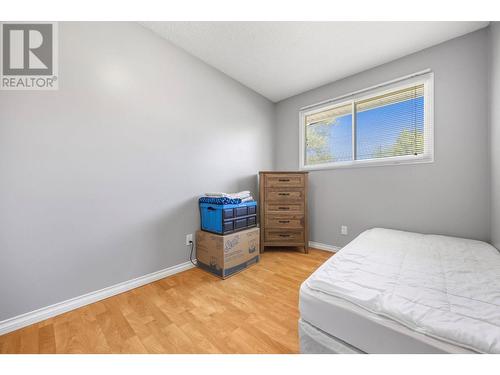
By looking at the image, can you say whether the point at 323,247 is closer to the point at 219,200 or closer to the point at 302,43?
the point at 219,200

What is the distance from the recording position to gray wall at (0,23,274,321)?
3.85 feet

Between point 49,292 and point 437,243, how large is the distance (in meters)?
3.00

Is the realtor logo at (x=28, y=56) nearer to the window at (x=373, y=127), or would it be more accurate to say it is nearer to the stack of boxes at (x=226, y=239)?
the stack of boxes at (x=226, y=239)

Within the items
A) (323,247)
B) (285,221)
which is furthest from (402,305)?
(323,247)

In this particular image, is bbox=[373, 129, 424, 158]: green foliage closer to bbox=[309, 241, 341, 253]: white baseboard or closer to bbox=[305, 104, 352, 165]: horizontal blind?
bbox=[305, 104, 352, 165]: horizontal blind

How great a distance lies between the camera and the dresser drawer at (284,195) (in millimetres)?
2463

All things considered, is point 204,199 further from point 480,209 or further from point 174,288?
point 480,209

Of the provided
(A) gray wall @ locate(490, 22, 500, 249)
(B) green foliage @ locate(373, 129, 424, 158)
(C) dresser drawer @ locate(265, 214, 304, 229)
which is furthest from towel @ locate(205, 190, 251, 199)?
(A) gray wall @ locate(490, 22, 500, 249)

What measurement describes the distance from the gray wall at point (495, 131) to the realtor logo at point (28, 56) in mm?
3351

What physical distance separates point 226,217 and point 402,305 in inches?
55.6

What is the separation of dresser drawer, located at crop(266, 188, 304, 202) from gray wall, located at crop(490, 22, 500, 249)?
5.35ft

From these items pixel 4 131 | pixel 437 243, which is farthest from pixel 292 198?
pixel 4 131

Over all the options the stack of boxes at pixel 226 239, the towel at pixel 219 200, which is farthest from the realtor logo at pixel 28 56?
the stack of boxes at pixel 226 239
